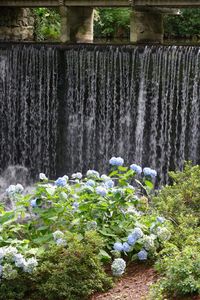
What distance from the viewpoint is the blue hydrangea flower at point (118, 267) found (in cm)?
405

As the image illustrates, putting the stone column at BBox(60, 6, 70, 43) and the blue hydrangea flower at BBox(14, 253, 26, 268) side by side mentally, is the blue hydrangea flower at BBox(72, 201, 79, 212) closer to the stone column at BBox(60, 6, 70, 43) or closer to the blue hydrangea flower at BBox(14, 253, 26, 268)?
the blue hydrangea flower at BBox(14, 253, 26, 268)

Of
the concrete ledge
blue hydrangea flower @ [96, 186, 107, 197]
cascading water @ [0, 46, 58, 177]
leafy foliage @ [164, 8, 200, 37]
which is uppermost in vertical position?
the concrete ledge

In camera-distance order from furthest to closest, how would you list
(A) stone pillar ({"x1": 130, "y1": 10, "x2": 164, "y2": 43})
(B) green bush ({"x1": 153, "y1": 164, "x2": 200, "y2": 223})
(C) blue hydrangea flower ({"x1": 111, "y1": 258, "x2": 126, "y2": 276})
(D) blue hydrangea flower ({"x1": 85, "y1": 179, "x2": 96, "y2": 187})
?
1. (A) stone pillar ({"x1": 130, "y1": 10, "x2": 164, "y2": 43})
2. (B) green bush ({"x1": 153, "y1": 164, "x2": 200, "y2": 223})
3. (D) blue hydrangea flower ({"x1": 85, "y1": 179, "x2": 96, "y2": 187})
4. (C) blue hydrangea flower ({"x1": 111, "y1": 258, "x2": 126, "y2": 276})

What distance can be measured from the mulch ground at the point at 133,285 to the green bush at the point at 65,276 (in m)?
0.07

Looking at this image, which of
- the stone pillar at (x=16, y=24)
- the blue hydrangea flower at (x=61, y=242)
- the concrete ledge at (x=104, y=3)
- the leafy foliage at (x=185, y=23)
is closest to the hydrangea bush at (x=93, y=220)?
the blue hydrangea flower at (x=61, y=242)

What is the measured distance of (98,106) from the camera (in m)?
11.9

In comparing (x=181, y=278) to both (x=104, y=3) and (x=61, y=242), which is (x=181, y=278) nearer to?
(x=61, y=242)

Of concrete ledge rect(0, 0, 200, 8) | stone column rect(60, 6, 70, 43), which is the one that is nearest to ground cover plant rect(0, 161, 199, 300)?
concrete ledge rect(0, 0, 200, 8)

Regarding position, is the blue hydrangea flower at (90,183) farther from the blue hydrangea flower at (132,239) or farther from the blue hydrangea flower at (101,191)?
the blue hydrangea flower at (132,239)

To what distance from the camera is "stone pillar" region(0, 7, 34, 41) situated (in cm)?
1399

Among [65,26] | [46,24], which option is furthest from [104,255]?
[46,24]

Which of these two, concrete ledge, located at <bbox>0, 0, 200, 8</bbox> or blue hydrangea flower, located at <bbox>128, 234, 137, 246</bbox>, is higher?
concrete ledge, located at <bbox>0, 0, 200, 8</bbox>

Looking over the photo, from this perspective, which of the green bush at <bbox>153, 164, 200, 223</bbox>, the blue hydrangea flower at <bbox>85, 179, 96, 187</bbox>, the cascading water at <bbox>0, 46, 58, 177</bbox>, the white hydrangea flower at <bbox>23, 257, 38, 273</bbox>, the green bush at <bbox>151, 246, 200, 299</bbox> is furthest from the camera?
the cascading water at <bbox>0, 46, 58, 177</bbox>

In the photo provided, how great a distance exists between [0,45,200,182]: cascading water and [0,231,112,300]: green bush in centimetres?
709
